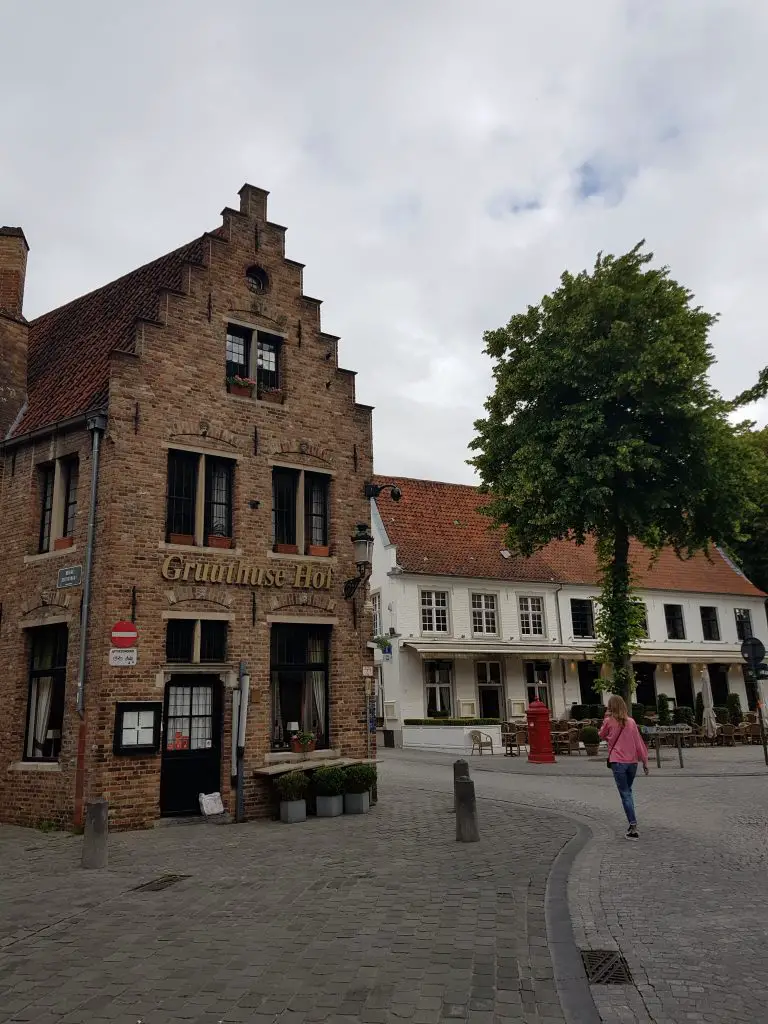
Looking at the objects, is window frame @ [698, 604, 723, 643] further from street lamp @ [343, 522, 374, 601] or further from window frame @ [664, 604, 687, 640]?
street lamp @ [343, 522, 374, 601]

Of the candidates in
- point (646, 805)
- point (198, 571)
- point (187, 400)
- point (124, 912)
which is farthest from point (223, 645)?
point (646, 805)

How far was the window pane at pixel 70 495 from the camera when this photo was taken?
14.4 meters

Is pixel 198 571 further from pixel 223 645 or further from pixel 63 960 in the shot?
pixel 63 960

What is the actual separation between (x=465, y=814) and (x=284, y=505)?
706 cm

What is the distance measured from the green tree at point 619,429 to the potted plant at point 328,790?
416 inches

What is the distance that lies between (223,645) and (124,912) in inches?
263

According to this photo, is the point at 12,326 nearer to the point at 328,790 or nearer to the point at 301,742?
the point at 301,742

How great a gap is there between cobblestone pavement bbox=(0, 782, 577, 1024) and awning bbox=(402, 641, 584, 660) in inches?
683

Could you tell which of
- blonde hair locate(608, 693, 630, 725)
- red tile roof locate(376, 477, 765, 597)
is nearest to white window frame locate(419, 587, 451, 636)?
red tile roof locate(376, 477, 765, 597)

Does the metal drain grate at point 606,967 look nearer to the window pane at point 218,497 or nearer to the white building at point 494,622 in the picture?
the window pane at point 218,497

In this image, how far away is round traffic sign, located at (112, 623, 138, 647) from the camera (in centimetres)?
1264

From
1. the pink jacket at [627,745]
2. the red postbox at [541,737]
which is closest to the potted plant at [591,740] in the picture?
the red postbox at [541,737]

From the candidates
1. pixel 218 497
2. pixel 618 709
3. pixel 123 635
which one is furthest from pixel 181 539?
pixel 618 709

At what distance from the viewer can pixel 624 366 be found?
2162 cm
